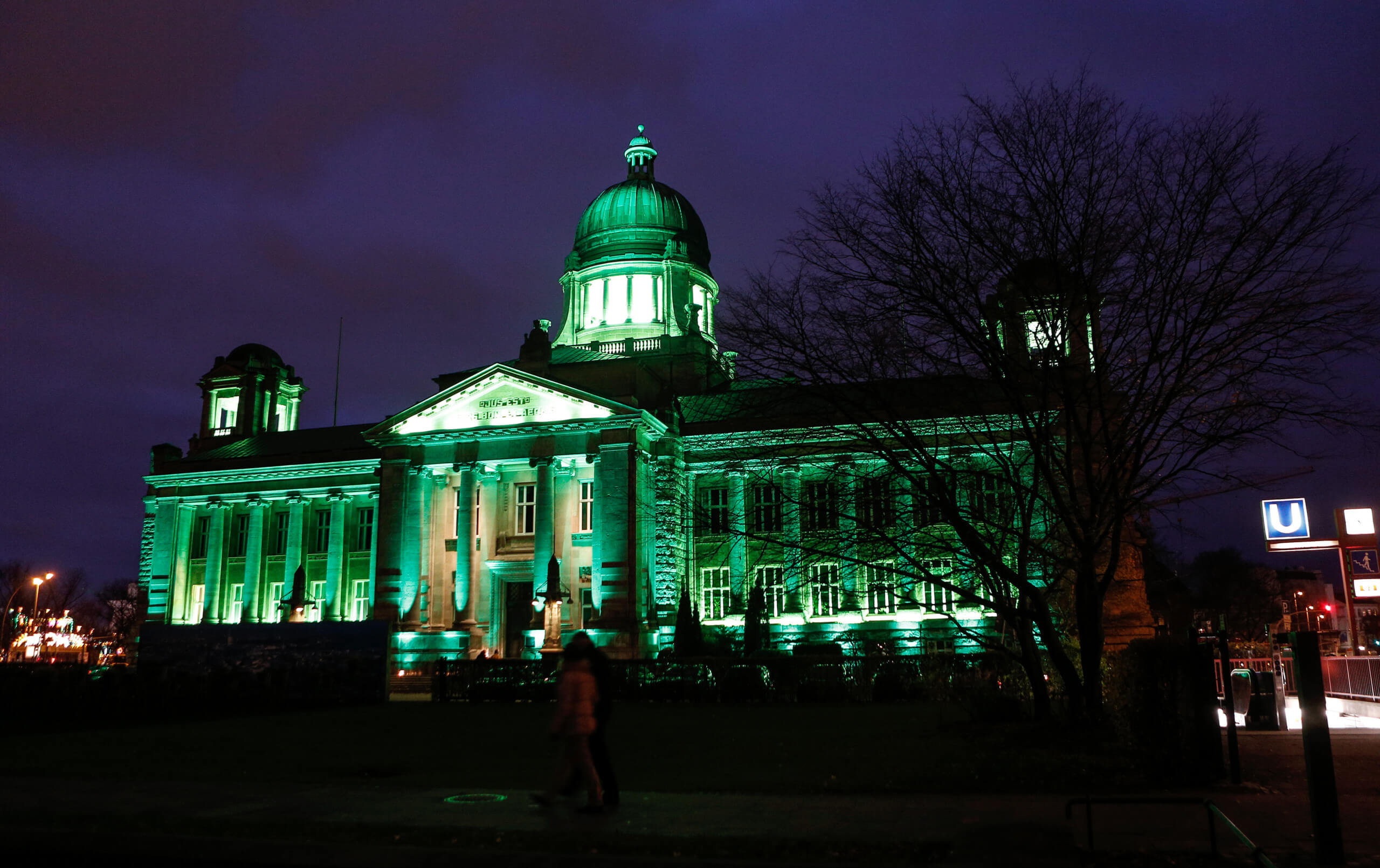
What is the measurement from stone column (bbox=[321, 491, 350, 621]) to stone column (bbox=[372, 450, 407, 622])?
272 inches

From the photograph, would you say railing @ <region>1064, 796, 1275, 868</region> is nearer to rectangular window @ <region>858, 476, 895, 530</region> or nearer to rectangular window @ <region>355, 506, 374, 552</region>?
rectangular window @ <region>858, 476, 895, 530</region>

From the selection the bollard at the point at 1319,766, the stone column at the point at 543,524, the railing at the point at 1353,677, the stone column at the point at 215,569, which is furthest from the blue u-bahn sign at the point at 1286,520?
the stone column at the point at 215,569

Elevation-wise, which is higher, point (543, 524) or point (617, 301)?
point (617, 301)

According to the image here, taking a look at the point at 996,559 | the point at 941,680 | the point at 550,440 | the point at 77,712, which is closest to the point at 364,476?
the point at 550,440

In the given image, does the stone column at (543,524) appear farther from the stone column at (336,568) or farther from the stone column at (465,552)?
the stone column at (336,568)

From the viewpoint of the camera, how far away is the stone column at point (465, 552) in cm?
5597

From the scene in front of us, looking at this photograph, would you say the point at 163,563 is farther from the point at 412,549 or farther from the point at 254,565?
the point at 412,549

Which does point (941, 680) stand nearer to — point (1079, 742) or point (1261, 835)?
point (1079, 742)

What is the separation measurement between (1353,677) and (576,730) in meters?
25.7

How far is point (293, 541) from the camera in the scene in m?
66.8

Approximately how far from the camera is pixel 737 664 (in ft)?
115

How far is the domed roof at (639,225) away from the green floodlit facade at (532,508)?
0.30 meters

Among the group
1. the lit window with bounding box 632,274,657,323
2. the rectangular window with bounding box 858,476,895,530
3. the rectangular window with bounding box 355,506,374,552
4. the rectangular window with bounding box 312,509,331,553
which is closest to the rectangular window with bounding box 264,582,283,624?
the rectangular window with bounding box 312,509,331,553

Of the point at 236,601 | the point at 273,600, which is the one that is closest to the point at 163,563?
the point at 236,601
